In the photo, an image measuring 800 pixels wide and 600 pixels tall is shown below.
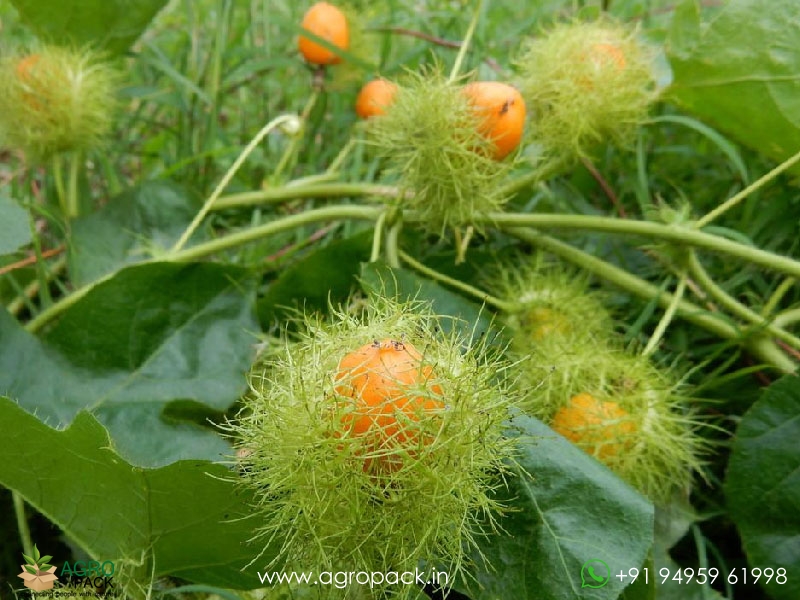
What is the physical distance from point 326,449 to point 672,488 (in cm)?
68

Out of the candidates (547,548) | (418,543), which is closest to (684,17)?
(547,548)

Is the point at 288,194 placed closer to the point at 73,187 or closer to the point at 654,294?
the point at 73,187

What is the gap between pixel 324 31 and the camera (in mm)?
1678

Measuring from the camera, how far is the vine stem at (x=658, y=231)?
1.18m

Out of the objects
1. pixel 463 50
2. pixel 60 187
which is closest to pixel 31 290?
pixel 60 187

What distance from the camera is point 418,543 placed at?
775mm

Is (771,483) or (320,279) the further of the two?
(320,279)

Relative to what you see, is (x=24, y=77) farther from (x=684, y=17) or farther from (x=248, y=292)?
(x=684, y=17)

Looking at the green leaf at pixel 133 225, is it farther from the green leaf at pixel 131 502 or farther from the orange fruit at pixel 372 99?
the green leaf at pixel 131 502

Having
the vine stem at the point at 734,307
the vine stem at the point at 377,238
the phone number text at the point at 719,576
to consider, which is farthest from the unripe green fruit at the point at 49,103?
the phone number text at the point at 719,576

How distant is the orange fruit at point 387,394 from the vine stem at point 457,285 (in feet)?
1.26

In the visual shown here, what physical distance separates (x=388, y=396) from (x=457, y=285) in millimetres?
462

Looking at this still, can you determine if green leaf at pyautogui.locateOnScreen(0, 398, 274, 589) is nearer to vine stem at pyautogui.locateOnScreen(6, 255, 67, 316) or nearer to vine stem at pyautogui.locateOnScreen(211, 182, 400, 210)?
vine stem at pyautogui.locateOnScreen(6, 255, 67, 316)

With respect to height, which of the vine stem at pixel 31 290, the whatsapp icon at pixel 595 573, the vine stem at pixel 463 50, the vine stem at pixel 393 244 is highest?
the vine stem at pixel 463 50
